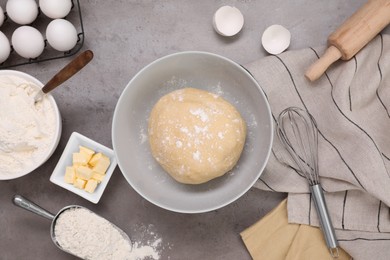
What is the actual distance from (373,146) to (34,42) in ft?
2.45

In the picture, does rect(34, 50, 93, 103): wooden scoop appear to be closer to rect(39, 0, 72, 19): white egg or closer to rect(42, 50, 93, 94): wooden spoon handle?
rect(42, 50, 93, 94): wooden spoon handle

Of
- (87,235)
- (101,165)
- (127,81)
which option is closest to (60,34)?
(127,81)

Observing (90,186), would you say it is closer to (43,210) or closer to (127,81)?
(43,210)

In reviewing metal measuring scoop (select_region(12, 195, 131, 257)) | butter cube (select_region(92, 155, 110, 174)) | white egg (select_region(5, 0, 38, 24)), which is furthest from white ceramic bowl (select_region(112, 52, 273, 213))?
white egg (select_region(5, 0, 38, 24))

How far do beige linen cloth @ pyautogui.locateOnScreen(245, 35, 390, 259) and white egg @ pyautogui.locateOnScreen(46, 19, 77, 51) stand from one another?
0.39 metres

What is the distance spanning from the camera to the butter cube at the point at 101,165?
3.19 ft

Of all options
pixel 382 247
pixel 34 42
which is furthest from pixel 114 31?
pixel 382 247

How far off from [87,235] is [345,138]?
1.93 ft

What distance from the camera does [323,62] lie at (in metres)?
0.95

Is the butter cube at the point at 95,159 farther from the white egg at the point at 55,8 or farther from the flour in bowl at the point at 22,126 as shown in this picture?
the white egg at the point at 55,8

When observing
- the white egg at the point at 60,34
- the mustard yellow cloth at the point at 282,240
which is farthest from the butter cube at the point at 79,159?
the mustard yellow cloth at the point at 282,240

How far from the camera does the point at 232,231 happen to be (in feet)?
3.48

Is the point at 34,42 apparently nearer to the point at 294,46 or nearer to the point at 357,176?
the point at 294,46

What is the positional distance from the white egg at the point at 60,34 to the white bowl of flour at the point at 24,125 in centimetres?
10
